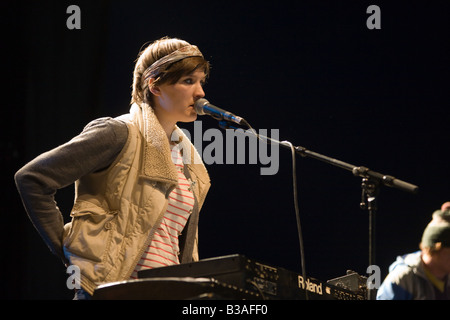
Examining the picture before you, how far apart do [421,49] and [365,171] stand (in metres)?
2.06

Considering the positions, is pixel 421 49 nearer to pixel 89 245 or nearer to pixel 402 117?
pixel 402 117

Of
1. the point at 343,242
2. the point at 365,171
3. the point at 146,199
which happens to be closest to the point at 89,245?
the point at 146,199

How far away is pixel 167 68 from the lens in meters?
2.51

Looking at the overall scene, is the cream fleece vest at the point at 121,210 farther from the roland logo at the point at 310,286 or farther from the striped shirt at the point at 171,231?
the roland logo at the point at 310,286

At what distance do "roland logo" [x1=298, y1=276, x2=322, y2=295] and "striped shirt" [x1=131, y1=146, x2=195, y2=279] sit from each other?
1.78 feet

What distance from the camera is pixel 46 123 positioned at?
3549 millimetres

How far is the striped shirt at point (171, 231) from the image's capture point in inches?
88.1

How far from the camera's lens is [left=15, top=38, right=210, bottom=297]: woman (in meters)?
2.12

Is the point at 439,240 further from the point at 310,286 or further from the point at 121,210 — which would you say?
the point at 121,210

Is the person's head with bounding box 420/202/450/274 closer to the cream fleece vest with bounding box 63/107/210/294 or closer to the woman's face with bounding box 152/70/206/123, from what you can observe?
the cream fleece vest with bounding box 63/107/210/294

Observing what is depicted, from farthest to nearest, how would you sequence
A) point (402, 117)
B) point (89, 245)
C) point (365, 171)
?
1. point (402, 117)
2. point (89, 245)
3. point (365, 171)

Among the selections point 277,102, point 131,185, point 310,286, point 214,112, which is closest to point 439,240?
point 310,286

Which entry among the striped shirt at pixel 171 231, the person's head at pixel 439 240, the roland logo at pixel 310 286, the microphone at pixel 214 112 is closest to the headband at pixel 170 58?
the microphone at pixel 214 112

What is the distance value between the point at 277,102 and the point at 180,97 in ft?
5.12
